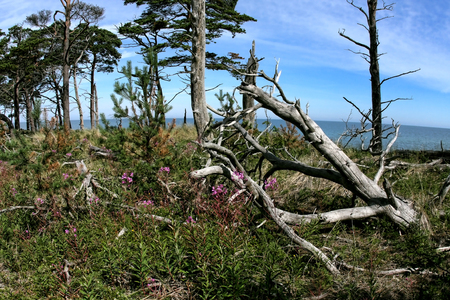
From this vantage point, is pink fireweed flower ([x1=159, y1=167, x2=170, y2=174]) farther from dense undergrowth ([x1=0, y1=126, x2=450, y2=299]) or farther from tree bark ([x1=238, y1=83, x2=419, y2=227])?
tree bark ([x1=238, y1=83, x2=419, y2=227])

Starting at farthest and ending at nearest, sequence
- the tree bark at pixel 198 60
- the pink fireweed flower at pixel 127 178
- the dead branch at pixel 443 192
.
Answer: the tree bark at pixel 198 60
the pink fireweed flower at pixel 127 178
the dead branch at pixel 443 192

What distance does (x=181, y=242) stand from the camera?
3197 millimetres

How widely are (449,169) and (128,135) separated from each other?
631cm

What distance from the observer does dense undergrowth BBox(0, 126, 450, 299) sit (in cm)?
264

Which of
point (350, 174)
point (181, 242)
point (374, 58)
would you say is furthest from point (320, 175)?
point (374, 58)

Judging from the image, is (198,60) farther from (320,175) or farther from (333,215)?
(333,215)

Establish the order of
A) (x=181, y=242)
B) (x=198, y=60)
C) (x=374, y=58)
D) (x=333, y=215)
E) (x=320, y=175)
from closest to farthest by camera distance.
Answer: (x=181, y=242) → (x=333, y=215) → (x=320, y=175) → (x=198, y=60) → (x=374, y=58)

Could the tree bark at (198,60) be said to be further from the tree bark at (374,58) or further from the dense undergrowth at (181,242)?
the tree bark at (374,58)

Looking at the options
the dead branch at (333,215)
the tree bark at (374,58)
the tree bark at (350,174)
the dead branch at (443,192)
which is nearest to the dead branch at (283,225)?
the dead branch at (333,215)

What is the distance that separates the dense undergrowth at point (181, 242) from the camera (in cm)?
264

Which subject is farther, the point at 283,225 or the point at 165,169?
the point at 165,169

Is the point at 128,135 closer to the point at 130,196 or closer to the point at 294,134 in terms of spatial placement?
the point at 130,196

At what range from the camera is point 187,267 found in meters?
2.88

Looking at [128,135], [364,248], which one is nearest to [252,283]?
[364,248]
